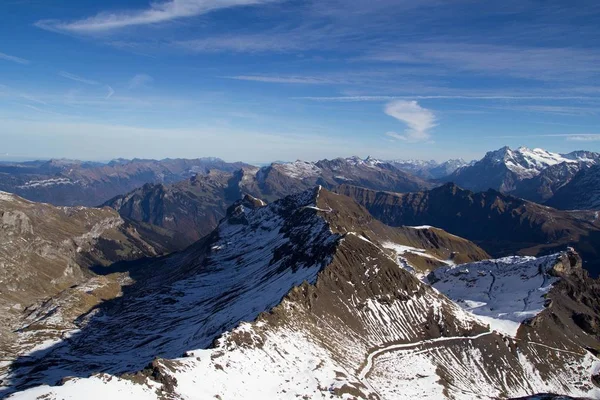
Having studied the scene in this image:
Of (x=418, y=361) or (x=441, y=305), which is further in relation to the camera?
(x=441, y=305)

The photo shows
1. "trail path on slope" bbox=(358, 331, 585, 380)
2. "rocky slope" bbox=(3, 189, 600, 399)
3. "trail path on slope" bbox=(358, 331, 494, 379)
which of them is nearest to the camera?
"rocky slope" bbox=(3, 189, 600, 399)

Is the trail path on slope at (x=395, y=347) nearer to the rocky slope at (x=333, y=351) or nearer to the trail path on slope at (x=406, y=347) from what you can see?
the trail path on slope at (x=406, y=347)

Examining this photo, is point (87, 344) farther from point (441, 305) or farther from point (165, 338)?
point (441, 305)

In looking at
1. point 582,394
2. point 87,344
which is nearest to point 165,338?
point 87,344

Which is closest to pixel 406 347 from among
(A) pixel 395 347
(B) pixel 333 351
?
(A) pixel 395 347

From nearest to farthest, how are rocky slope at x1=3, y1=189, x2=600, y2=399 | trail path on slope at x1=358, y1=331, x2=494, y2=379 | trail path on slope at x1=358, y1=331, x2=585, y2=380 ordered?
rocky slope at x1=3, y1=189, x2=600, y2=399
trail path on slope at x1=358, y1=331, x2=494, y2=379
trail path on slope at x1=358, y1=331, x2=585, y2=380

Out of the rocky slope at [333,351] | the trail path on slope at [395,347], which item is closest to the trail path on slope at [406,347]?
the trail path on slope at [395,347]

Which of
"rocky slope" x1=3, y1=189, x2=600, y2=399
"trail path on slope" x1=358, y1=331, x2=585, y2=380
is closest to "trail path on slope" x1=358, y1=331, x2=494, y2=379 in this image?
"trail path on slope" x1=358, y1=331, x2=585, y2=380

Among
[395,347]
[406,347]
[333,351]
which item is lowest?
[406,347]

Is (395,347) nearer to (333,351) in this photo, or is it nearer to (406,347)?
(406,347)

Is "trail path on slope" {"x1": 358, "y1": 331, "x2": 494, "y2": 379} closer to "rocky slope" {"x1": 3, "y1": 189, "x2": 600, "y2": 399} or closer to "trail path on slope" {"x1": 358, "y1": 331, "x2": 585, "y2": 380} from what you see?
"trail path on slope" {"x1": 358, "y1": 331, "x2": 585, "y2": 380}

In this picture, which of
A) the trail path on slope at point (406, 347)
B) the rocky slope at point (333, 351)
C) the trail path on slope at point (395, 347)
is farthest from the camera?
the trail path on slope at point (406, 347)
